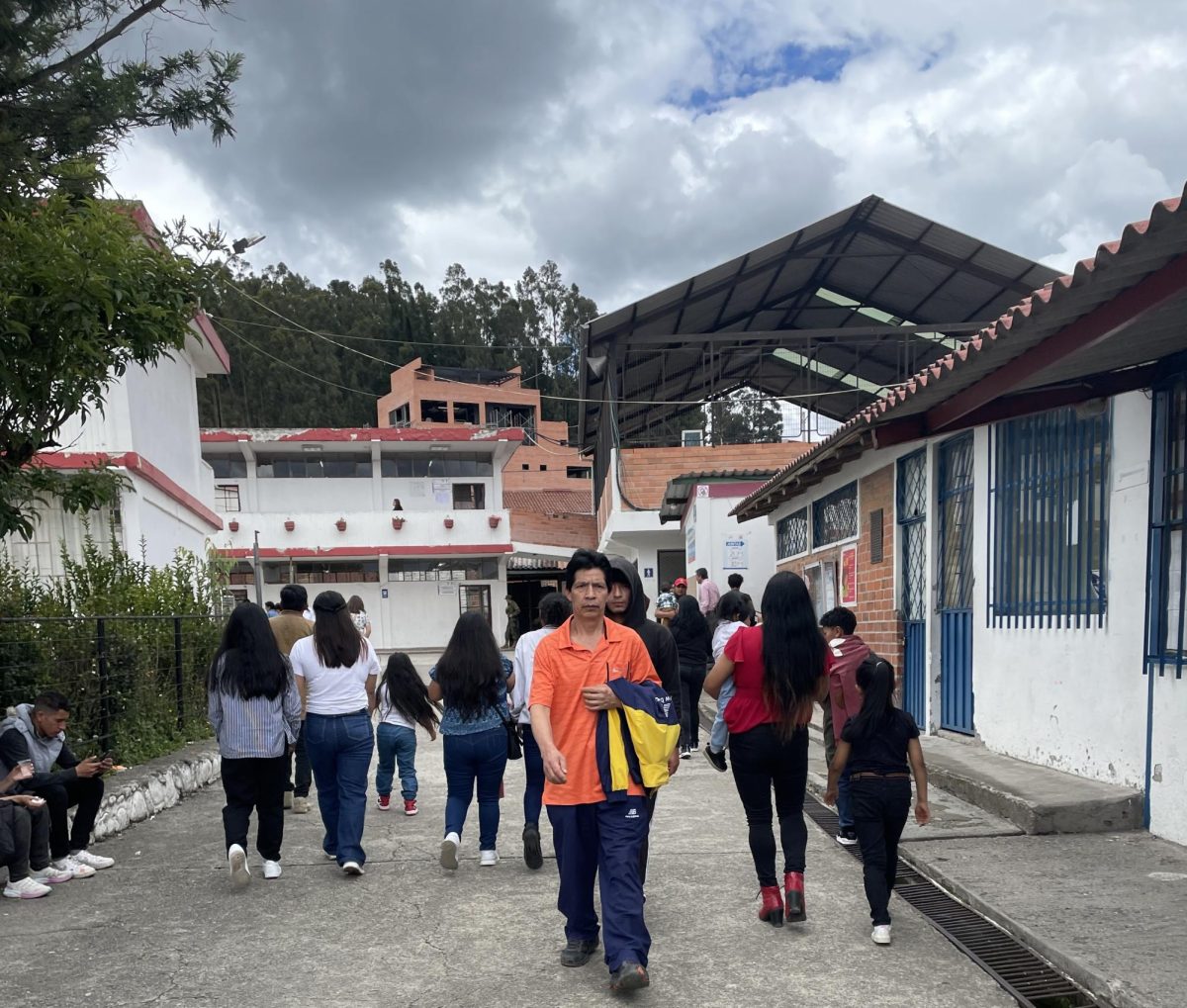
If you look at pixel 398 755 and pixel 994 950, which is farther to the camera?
pixel 398 755

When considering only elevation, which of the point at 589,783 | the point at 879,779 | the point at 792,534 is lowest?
the point at 879,779

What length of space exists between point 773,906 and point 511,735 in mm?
1871

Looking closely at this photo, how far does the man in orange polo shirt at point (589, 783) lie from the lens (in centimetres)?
374

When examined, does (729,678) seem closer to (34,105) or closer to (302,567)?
(34,105)

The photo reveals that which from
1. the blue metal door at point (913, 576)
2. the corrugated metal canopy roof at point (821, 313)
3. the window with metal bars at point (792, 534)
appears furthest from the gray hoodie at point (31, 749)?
the corrugated metal canopy roof at point (821, 313)

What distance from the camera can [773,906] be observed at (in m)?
4.58

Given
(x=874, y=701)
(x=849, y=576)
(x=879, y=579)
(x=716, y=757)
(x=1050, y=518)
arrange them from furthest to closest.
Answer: (x=849, y=576), (x=879, y=579), (x=1050, y=518), (x=716, y=757), (x=874, y=701)

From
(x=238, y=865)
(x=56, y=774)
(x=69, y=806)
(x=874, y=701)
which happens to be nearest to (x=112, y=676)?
(x=69, y=806)

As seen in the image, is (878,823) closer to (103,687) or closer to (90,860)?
(90,860)

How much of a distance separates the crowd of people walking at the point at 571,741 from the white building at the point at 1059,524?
1797 mm

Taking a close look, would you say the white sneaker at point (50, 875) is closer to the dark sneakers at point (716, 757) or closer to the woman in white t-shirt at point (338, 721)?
the woman in white t-shirt at point (338, 721)

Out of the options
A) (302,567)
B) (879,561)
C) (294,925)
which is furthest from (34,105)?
(302,567)

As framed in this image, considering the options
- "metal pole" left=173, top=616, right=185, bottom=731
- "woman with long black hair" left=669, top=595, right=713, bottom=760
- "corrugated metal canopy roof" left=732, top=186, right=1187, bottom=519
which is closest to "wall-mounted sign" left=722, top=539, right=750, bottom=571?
"woman with long black hair" left=669, top=595, right=713, bottom=760

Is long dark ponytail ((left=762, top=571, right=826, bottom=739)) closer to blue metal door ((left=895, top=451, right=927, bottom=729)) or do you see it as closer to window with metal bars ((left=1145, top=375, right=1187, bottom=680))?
window with metal bars ((left=1145, top=375, right=1187, bottom=680))
